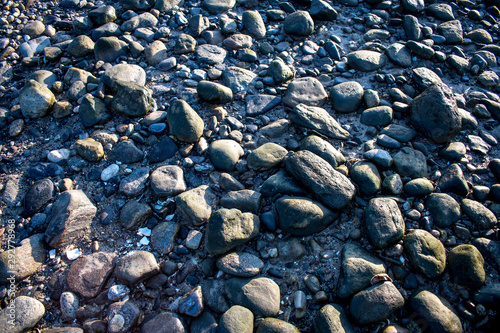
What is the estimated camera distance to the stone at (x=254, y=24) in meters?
3.68

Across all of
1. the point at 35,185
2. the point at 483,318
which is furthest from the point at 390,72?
the point at 35,185

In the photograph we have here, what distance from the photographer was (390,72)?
3.40 metres

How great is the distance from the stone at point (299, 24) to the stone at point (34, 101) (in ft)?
9.33

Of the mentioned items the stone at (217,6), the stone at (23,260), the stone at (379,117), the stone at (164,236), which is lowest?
the stone at (23,260)

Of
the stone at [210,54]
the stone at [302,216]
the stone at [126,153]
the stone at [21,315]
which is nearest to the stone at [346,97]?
the stone at [302,216]

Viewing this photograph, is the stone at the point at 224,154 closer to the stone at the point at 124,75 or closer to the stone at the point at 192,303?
the stone at the point at 192,303

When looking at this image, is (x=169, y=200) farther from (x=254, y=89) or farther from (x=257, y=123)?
(x=254, y=89)

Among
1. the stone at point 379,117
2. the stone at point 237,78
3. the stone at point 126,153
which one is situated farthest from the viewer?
the stone at point 237,78

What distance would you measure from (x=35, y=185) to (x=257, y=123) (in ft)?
6.71

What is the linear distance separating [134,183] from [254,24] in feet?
8.21

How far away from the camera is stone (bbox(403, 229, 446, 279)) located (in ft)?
6.75

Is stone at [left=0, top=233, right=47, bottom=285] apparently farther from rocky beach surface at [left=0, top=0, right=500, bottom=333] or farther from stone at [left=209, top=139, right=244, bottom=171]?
stone at [left=209, top=139, right=244, bottom=171]

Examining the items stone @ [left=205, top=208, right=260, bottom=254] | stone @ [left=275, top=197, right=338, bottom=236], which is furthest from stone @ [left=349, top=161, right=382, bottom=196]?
stone @ [left=205, top=208, right=260, bottom=254]

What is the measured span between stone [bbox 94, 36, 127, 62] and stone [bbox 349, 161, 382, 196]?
2929 millimetres
